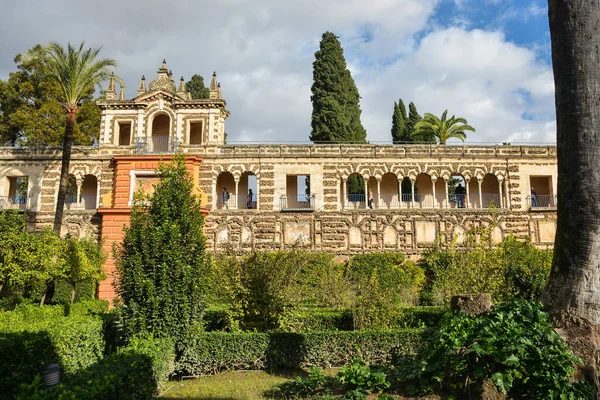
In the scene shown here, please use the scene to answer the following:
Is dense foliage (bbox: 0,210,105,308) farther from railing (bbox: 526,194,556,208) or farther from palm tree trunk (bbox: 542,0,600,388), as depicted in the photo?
railing (bbox: 526,194,556,208)

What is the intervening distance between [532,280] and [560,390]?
10.6 meters

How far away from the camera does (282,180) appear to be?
29.6 meters

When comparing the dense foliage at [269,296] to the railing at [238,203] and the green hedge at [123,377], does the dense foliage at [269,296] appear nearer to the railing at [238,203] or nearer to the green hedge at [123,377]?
the green hedge at [123,377]

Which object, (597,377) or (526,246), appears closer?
(597,377)

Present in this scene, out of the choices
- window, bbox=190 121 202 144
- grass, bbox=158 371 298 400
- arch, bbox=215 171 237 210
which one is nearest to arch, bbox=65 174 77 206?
window, bbox=190 121 202 144

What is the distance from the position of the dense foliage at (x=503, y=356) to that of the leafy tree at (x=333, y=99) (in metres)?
28.8

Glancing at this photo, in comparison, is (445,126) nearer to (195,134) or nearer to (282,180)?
(282,180)

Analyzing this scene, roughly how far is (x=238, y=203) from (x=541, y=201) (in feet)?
68.6

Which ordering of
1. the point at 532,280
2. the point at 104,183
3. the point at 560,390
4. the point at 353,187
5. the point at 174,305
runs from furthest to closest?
the point at 353,187
the point at 104,183
the point at 532,280
the point at 174,305
the point at 560,390

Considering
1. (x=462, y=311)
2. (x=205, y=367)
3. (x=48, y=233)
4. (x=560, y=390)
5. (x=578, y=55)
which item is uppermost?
(x=578, y=55)

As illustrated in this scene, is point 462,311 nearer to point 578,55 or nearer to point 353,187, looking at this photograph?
point 578,55

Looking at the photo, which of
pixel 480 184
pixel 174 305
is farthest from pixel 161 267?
pixel 480 184

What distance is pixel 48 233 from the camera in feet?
64.4

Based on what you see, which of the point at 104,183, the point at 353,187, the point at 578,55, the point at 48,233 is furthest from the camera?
the point at 353,187
